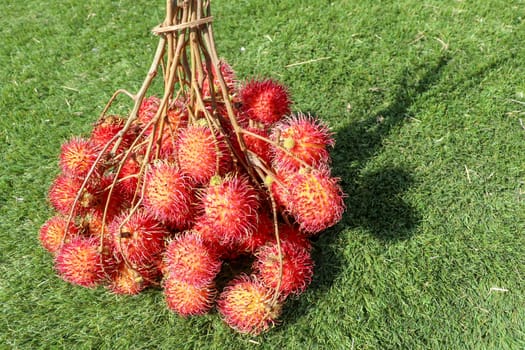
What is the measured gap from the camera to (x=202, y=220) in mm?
1335

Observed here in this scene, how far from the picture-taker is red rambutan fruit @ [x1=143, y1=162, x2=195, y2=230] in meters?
1.26

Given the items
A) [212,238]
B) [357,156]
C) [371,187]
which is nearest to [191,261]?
[212,238]

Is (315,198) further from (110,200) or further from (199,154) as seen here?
(110,200)

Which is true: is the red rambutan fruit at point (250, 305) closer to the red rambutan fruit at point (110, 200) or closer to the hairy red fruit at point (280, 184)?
the hairy red fruit at point (280, 184)

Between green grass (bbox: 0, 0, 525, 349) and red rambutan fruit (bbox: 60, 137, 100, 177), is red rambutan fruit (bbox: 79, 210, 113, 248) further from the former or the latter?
green grass (bbox: 0, 0, 525, 349)

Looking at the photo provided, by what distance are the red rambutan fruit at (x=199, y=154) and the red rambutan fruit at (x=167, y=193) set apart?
3 centimetres

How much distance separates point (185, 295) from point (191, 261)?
129 mm

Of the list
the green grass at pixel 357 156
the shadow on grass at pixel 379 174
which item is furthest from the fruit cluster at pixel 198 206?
the shadow on grass at pixel 379 174

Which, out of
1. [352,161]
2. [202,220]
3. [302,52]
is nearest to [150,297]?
[202,220]

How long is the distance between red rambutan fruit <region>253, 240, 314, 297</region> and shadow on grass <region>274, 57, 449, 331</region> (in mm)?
200

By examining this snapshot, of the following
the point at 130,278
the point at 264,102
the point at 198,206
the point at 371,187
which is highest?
the point at 264,102

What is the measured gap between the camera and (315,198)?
1.24 m

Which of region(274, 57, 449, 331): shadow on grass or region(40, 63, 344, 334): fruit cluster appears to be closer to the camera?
region(40, 63, 344, 334): fruit cluster

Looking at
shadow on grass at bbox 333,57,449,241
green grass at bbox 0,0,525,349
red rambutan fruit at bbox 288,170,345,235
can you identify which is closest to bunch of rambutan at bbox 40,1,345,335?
red rambutan fruit at bbox 288,170,345,235
